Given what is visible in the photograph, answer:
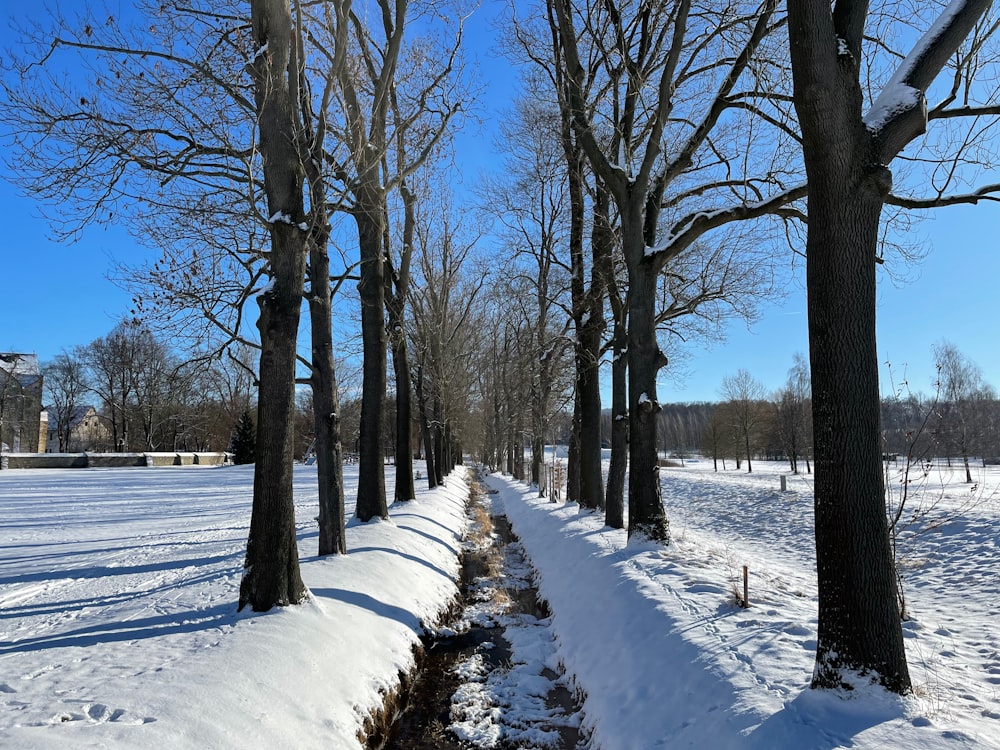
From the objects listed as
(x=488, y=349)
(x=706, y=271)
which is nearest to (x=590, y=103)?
(x=706, y=271)

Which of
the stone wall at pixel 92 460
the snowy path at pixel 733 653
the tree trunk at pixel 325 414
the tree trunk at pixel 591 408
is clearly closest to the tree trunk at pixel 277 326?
the tree trunk at pixel 325 414

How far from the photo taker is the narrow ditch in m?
5.11

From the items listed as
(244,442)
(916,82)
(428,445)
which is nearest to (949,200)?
(916,82)

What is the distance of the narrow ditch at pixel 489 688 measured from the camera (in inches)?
201

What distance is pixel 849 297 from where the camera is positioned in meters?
3.86

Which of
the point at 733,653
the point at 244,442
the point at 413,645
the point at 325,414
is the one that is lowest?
the point at 413,645

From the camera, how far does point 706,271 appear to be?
1148cm

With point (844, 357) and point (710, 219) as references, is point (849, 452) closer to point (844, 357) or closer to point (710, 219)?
point (844, 357)

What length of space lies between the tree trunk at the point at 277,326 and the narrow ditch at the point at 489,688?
65.5 inches

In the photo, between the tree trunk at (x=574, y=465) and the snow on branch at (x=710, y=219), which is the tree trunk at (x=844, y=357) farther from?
the tree trunk at (x=574, y=465)

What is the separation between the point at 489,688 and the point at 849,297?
16.6ft

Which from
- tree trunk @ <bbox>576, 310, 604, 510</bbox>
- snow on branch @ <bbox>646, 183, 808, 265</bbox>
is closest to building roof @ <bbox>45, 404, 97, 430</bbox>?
tree trunk @ <bbox>576, 310, 604, 510</bbox>

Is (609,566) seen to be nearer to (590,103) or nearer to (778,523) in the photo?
(590,103)

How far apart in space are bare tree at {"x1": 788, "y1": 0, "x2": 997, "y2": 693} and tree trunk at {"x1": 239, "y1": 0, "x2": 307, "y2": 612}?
14.7 feet
